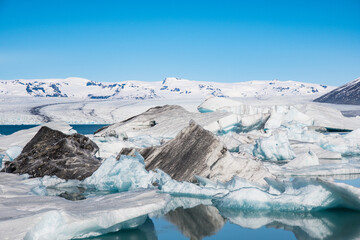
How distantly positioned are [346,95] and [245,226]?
3398 inches

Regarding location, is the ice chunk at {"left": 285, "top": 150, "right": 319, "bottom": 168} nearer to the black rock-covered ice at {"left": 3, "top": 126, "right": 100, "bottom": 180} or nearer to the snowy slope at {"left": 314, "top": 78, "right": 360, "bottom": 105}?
the black rock-covered ice at {"left": 3, "top": 126, "right": 100, "bottom": 180}

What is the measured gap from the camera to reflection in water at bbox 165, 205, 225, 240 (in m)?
3.13

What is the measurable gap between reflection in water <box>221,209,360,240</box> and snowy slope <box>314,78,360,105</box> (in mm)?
75070

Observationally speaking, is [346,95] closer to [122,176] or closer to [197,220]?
[122,176]

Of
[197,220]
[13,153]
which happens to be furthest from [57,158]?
[197,220]

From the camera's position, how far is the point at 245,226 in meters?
3.26

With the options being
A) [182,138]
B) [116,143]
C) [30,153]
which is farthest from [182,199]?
[116,143]

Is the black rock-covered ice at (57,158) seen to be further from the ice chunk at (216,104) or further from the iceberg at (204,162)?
the ice chunk at (216,104)

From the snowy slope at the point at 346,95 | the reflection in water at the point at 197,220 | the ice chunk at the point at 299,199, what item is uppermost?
the ice chunk at the point at 299,199

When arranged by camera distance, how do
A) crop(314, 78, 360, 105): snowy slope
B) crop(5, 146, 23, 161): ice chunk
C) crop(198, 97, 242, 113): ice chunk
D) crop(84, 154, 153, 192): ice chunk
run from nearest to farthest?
crop(84, 154, 153, 192): ice chunk, crop(5, 146, 23, 161): ice chunk, crop(198, 97, 242, 113): ice chunk, crop(314, 78, 360, 105): snowy slope

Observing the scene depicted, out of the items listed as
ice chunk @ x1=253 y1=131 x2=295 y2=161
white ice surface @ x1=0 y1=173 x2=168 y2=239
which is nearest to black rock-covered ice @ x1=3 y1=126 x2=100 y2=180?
white ice surface @ x1=0 y1=173 x2=168 y2=239

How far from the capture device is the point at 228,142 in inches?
404

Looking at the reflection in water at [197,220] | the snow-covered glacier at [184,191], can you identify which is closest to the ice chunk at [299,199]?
the snow-covered glacier at [184,191]

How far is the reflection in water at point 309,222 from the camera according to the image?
299cm
